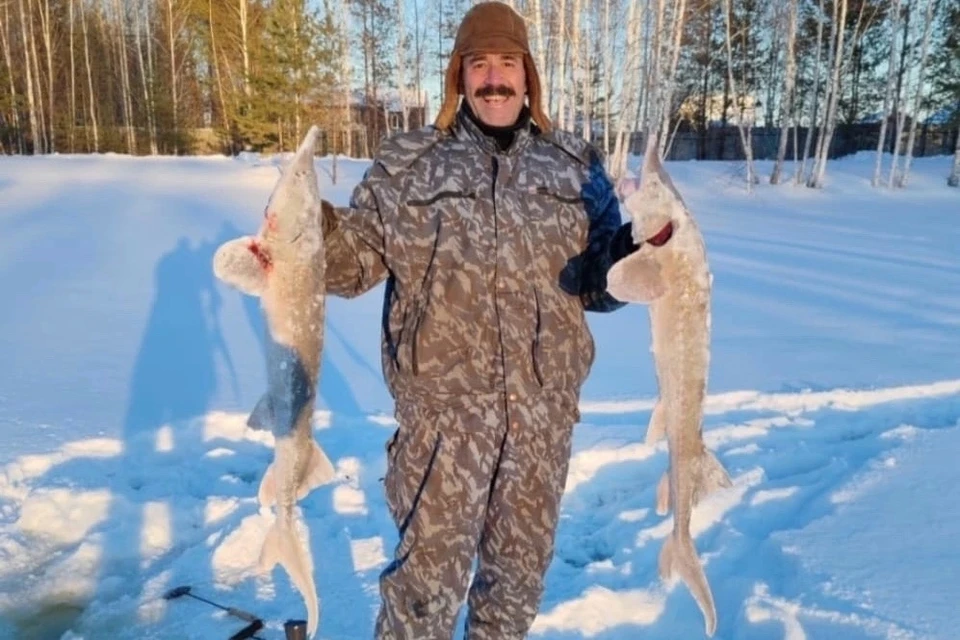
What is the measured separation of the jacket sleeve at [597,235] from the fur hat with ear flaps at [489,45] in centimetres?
26

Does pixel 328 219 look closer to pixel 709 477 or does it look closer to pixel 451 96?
pixel 451 96

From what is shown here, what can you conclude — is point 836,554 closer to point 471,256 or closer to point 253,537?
point 471,256

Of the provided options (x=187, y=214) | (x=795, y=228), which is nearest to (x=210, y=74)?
(x=187, y=214)

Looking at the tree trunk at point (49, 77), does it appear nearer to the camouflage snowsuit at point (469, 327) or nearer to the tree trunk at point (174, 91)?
the tree trunk at point (174, 91)

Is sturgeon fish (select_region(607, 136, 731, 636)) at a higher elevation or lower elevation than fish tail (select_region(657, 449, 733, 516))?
higher

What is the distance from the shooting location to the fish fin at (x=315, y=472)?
2516mm

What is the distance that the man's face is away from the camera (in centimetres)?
262

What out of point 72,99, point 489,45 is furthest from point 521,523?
point 72,99

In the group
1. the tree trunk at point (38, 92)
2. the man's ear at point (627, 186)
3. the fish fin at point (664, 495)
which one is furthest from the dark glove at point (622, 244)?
the tree trunk at point (38, 92)

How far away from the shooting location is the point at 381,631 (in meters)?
2.70

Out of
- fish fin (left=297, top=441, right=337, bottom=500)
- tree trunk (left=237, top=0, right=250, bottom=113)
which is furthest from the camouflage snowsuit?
tree trunk (left=237, top=0, right=250, bottom=113)

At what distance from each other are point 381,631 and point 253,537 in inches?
67.9

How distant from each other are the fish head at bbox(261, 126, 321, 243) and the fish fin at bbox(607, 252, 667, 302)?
0.91 metres

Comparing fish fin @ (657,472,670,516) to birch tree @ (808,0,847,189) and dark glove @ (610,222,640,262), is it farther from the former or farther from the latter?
birch tree @ (808,0,847,189)
